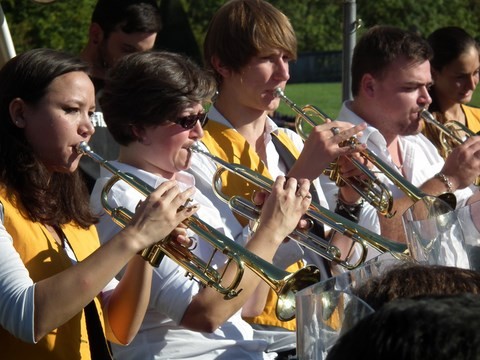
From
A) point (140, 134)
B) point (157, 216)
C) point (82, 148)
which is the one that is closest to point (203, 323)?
point (157, 216)

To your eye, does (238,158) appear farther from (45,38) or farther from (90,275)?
(45,38)

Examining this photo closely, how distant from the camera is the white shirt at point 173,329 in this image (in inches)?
117

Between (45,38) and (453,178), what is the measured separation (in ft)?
25.6

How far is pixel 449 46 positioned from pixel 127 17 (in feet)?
6.16

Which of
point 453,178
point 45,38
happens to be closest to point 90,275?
point 453,178

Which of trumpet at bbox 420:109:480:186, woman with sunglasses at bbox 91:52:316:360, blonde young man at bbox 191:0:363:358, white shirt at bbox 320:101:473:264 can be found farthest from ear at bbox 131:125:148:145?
trumpet at bbox 420:109:480:186

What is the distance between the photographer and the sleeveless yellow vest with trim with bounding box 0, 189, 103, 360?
2.67 m

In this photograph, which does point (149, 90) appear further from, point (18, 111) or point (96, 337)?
point (96, 337)

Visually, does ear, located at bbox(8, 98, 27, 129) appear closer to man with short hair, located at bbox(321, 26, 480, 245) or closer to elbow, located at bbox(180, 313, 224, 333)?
elbow, located at bbox(180, 313, 224, 333)

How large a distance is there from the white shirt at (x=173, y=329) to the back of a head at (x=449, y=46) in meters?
2.92

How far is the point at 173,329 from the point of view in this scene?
3033mm

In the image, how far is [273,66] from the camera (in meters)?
3.82

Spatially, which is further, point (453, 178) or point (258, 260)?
point (453, 178)

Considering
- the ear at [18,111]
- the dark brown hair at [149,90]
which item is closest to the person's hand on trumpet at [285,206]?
the dark brown hair at [149,90]
